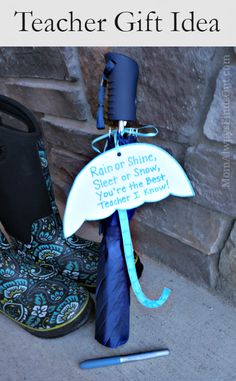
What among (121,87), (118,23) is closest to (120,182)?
(121,87)

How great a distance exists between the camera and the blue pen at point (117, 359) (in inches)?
23.1

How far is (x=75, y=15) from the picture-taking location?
60 cm

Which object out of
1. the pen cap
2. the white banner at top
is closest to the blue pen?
the pen cap

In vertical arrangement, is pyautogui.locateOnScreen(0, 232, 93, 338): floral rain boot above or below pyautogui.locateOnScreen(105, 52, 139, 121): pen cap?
below

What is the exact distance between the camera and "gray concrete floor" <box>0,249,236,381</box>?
581 millimetres

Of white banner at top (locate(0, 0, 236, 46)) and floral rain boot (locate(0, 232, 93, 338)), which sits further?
floral rain boot (locate(0, 232, 93, 338))

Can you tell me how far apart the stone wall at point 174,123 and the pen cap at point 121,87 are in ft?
0.32

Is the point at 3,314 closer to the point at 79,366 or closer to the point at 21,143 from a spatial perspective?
the point at 79,366

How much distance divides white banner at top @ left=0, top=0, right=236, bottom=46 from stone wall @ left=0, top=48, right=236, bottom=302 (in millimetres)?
21

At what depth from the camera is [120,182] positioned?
531 mm

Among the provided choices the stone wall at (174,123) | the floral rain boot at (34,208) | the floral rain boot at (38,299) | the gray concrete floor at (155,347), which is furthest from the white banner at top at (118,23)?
the gray concrete floor at (155,347)

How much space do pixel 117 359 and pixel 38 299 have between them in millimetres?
191

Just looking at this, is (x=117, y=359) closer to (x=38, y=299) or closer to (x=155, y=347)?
(x=155, y=347)

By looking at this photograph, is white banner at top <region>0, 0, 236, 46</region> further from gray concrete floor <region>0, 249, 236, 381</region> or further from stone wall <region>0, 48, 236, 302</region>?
gray concrete floor <region>0, 249, 236, 381</region>
